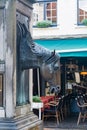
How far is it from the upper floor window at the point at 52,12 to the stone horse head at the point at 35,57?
13.5 metres

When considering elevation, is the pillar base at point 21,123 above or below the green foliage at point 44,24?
below

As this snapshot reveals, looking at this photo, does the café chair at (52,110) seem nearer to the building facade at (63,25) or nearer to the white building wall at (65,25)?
the building facade at (63,25)

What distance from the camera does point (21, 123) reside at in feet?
16.7

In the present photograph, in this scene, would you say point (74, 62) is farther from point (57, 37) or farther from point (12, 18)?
point (12, 18)

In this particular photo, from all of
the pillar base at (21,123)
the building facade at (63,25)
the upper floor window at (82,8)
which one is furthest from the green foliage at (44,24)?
the pillar base at (21,123)

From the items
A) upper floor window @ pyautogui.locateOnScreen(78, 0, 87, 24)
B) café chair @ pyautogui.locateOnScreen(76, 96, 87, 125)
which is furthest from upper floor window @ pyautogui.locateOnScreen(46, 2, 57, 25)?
café chair @ pyautogui.locateOnScreen(76, 96, 87, 125)

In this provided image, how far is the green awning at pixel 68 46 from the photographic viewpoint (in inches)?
614

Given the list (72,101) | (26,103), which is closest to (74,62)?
(72,101)

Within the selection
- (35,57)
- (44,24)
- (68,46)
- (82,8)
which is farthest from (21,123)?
(82,8)

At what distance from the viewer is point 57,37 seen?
1805 cm

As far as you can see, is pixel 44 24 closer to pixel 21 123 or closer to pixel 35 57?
pixel 35 57

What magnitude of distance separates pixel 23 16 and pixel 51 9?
1343 cm

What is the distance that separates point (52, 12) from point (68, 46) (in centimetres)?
262

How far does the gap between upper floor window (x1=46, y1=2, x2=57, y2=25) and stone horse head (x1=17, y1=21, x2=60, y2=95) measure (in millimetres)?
13521
